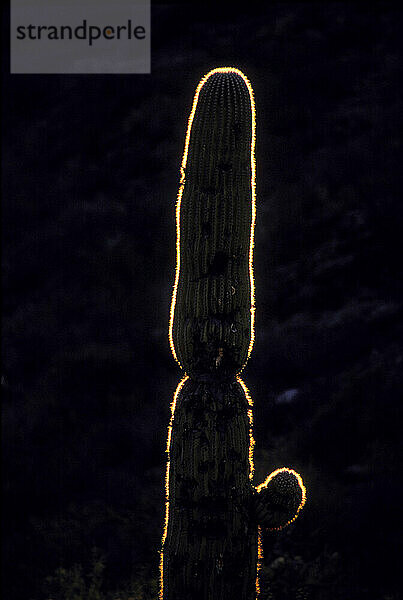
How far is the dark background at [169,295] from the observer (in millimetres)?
9523

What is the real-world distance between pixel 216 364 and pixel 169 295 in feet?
34.2

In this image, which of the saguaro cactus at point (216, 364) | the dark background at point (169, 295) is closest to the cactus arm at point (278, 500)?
the saguaro cactus at point (216, 364)

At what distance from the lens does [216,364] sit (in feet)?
17.5

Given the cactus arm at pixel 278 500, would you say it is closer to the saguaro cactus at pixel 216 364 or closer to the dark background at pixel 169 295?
the saguaro cactus at pixel 216 364

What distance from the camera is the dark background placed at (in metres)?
9.52

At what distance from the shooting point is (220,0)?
20734 mm

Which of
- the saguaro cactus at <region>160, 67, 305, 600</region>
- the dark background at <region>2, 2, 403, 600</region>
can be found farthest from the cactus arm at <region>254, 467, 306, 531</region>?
the dark background at <region>2, 2, 403, 600</region>

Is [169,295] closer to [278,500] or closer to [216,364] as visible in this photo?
[216,364]

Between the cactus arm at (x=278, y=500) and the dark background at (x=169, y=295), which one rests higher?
the dark background at (x=169, y=295)

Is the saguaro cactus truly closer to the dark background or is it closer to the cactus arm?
the cactus arm

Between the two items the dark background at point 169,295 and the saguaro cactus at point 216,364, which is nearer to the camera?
the saguaro cactus at point 216,364

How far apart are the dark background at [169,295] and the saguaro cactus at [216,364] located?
3187mm

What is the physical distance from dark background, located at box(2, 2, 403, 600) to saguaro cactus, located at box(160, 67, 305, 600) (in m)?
3.19

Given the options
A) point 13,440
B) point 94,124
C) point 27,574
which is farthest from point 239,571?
point 94,124
